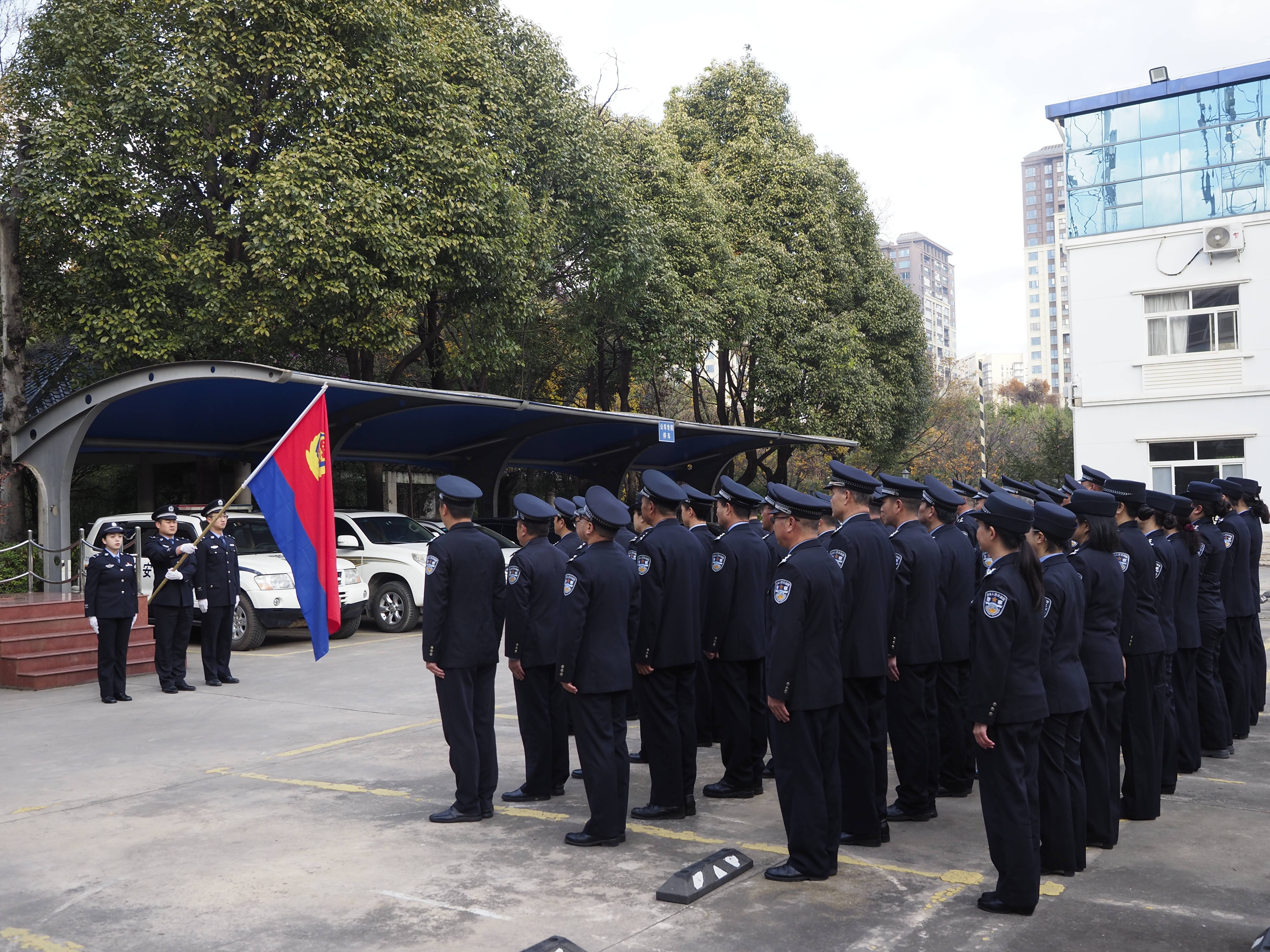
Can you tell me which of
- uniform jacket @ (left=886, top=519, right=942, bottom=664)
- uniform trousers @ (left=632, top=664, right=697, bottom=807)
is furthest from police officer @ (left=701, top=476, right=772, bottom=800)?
uniform jacket @ (left=886, top=519, right=942, bottom=664)

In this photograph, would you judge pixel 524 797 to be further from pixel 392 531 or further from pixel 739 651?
pixel 392 531

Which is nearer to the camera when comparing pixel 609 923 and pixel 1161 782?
pixel 609 923

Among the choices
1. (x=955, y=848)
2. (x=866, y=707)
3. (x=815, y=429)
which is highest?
(x=815, y=429)

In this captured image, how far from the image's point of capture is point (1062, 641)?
201 inches

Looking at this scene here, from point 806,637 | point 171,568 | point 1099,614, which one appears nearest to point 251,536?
point 171,568

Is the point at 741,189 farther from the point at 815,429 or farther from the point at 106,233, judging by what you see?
the point at 106,233

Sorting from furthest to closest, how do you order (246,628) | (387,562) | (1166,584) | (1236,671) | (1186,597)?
(387,562)
(246,628)
(1236,671)
(1186,597)
(1166,584)

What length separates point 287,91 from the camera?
16.7 metres

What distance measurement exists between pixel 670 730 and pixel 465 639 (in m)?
1.33

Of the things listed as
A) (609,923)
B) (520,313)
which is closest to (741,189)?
(520,313)

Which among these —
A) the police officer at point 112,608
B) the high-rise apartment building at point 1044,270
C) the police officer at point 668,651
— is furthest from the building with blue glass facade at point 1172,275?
the high-rise apartment building at point 1044,270

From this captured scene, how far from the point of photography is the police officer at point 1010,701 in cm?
476

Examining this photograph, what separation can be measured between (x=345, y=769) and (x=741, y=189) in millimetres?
24568

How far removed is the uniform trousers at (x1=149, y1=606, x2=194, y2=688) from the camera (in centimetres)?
1123
